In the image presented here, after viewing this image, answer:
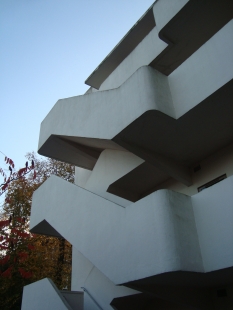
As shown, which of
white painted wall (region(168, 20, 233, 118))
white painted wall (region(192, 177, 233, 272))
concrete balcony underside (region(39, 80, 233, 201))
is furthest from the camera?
concrete balcony underside (region(39, 80, 233, 201))

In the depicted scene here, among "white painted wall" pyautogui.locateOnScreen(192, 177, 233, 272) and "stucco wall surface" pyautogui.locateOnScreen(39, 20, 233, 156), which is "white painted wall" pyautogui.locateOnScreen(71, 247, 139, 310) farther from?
"stucco wall surface" pyautogui.locateOnScreen(39, 20, 233, 156)

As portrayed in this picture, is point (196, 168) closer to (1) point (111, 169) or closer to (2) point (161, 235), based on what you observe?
(1) point (111, 169)

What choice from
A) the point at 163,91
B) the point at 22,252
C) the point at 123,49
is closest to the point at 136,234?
the point at 163,91

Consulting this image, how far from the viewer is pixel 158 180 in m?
8.86

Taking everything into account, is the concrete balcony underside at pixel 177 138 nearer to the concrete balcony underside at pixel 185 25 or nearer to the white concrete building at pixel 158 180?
the white concrete building at pixel 158 180

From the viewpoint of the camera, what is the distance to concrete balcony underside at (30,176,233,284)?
4949 mm

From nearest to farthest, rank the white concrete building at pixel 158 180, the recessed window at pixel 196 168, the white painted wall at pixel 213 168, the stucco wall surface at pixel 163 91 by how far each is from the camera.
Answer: the white concrete building at pixel 158 180
the stucco wall surface at pixel 163 91
the white painted wall at pixel 213 168
the recessed window at pixel 196 168

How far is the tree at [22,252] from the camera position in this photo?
12.7 m

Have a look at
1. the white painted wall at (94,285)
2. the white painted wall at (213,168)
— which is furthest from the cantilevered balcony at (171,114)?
the white painted wall at (94,285)

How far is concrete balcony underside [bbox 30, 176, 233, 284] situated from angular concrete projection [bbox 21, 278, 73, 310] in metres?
1.51

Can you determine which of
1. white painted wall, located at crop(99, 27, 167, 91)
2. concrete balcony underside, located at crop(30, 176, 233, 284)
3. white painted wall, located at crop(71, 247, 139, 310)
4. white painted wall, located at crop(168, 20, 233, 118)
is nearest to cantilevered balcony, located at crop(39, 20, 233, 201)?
white painted wall, located at crop(168, 20, 233, 118)

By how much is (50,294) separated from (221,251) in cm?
491

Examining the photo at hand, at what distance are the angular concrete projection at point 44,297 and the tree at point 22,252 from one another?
3.39m

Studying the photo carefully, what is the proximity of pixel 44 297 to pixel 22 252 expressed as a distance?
6.27 metres
